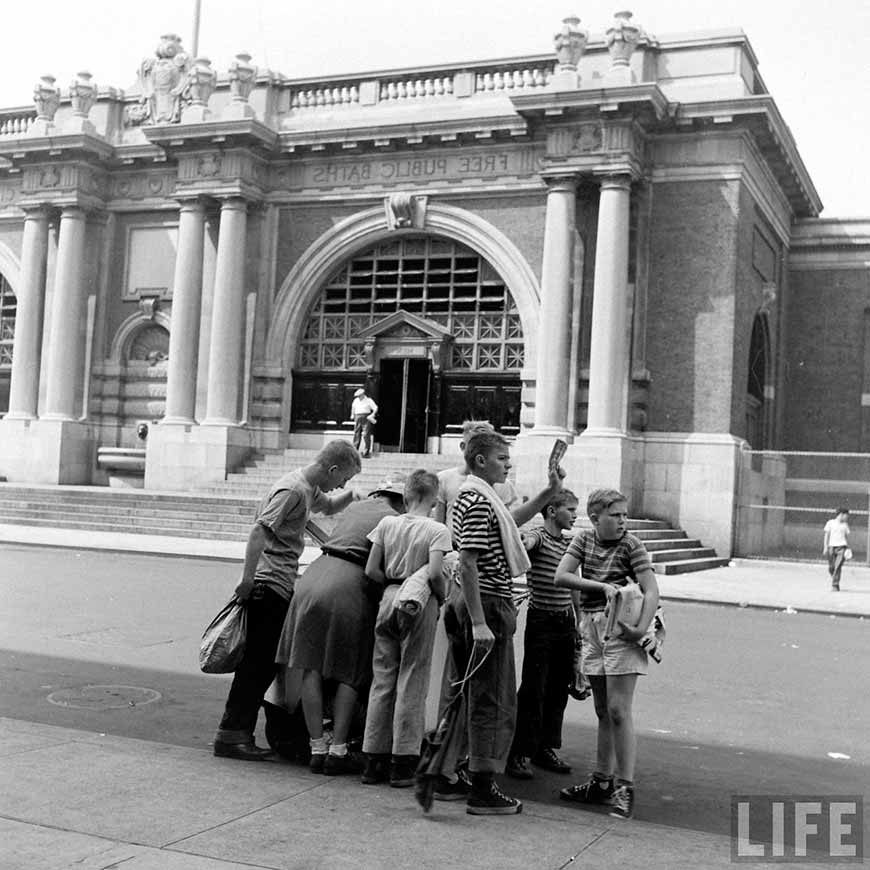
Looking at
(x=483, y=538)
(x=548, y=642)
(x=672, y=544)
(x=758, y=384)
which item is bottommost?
(x=672, y=544)

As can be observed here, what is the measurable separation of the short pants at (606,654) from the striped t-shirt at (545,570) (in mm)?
724

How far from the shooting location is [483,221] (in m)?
26.8

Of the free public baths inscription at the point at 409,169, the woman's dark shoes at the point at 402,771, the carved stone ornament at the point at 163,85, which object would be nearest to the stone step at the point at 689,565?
the free public baths inscription at the point at 409,169

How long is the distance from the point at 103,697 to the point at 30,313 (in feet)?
79.3

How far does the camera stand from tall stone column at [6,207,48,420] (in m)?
30.2

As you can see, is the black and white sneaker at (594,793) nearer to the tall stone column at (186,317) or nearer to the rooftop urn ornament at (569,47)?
the rooftop urn ornament at (569,47)

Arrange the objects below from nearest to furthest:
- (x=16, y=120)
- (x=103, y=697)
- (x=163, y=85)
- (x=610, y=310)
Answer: (x=103, y=697)
(x=610, y=310)
(x=163, y=85)
(x=16, y=120)

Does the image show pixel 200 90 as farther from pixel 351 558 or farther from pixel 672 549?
pixel 351 558

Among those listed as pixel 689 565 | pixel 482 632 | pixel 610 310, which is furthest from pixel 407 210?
pixel 482 632

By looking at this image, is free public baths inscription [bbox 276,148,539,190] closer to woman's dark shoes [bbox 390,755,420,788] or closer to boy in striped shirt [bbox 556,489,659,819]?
boy in striped shirt [bbox 556,489,659,819]

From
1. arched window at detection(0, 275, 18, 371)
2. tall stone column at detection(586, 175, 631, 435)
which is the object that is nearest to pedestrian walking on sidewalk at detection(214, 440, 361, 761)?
tall stone column at detection(586, 175, 631, 435)

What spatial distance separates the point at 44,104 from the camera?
1208 inches

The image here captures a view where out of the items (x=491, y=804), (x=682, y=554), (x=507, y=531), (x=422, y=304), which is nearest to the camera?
(x=491, y=804)
